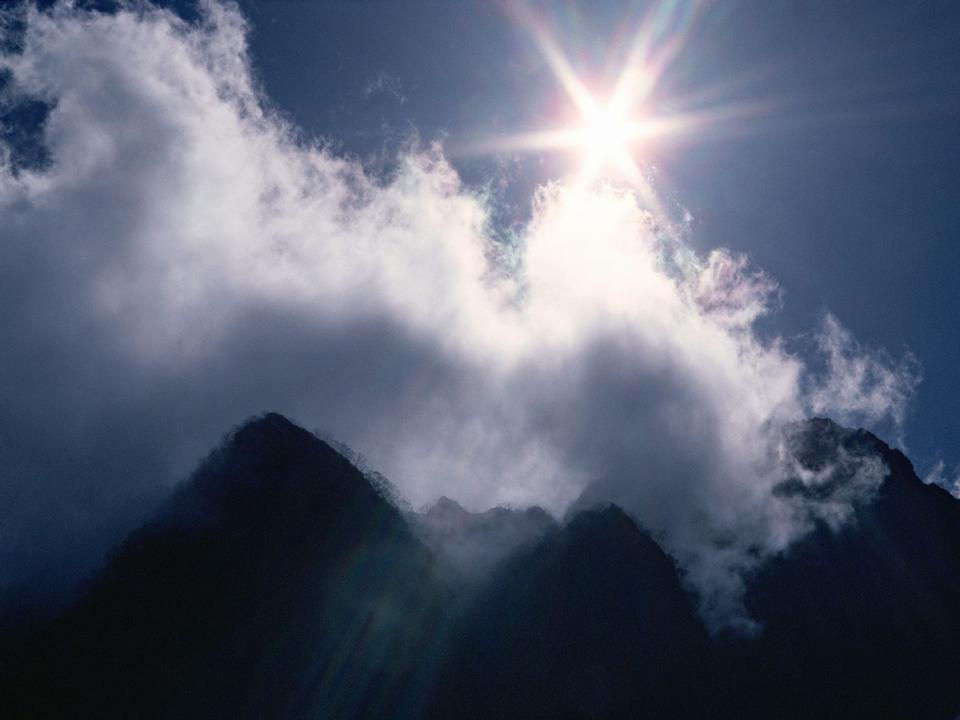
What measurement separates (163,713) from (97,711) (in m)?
20.5

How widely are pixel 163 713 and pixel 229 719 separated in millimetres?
19554

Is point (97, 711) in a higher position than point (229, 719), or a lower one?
lower

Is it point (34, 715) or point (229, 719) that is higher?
point (229, 719)

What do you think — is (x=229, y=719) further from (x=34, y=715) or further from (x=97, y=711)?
(x=34, y=715)

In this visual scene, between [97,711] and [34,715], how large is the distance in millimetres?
18591

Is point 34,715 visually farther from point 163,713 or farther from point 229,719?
point 229,719

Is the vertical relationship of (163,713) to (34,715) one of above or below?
above

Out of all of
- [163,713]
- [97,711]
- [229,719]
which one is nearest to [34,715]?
[97,711]

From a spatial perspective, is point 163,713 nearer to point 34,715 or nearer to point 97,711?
point 97,711

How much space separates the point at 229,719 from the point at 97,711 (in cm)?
3978

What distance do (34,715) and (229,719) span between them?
191 feet

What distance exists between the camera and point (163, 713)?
7766 inches

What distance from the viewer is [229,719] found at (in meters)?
200

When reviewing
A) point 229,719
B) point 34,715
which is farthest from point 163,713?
point 34,715
